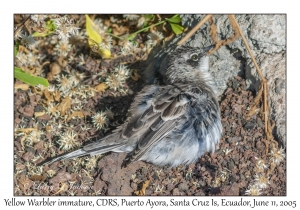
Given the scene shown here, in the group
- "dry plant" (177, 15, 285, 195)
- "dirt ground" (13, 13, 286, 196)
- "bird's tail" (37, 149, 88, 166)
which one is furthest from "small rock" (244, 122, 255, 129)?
"bird's tail" (37, 149, 88, 166)

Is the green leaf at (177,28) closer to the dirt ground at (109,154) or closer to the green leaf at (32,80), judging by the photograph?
the dirt ground at (109,154)

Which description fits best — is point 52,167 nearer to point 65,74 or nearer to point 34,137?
point 34,137

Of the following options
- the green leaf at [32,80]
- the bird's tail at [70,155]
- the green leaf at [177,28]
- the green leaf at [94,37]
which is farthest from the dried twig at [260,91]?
the green leaf at [32,80]

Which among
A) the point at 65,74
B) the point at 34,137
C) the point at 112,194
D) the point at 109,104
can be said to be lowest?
the point at 112,194

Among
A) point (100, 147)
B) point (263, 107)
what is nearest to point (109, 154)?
point (100, 147)

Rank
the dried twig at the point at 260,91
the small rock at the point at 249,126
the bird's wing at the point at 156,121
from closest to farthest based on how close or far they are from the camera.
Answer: the bird's wing at the point at 156,121, the dried twig at the point at 260,91, the small rock at the point at 249,126

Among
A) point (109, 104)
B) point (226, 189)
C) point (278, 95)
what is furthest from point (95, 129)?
point (278, 95)
